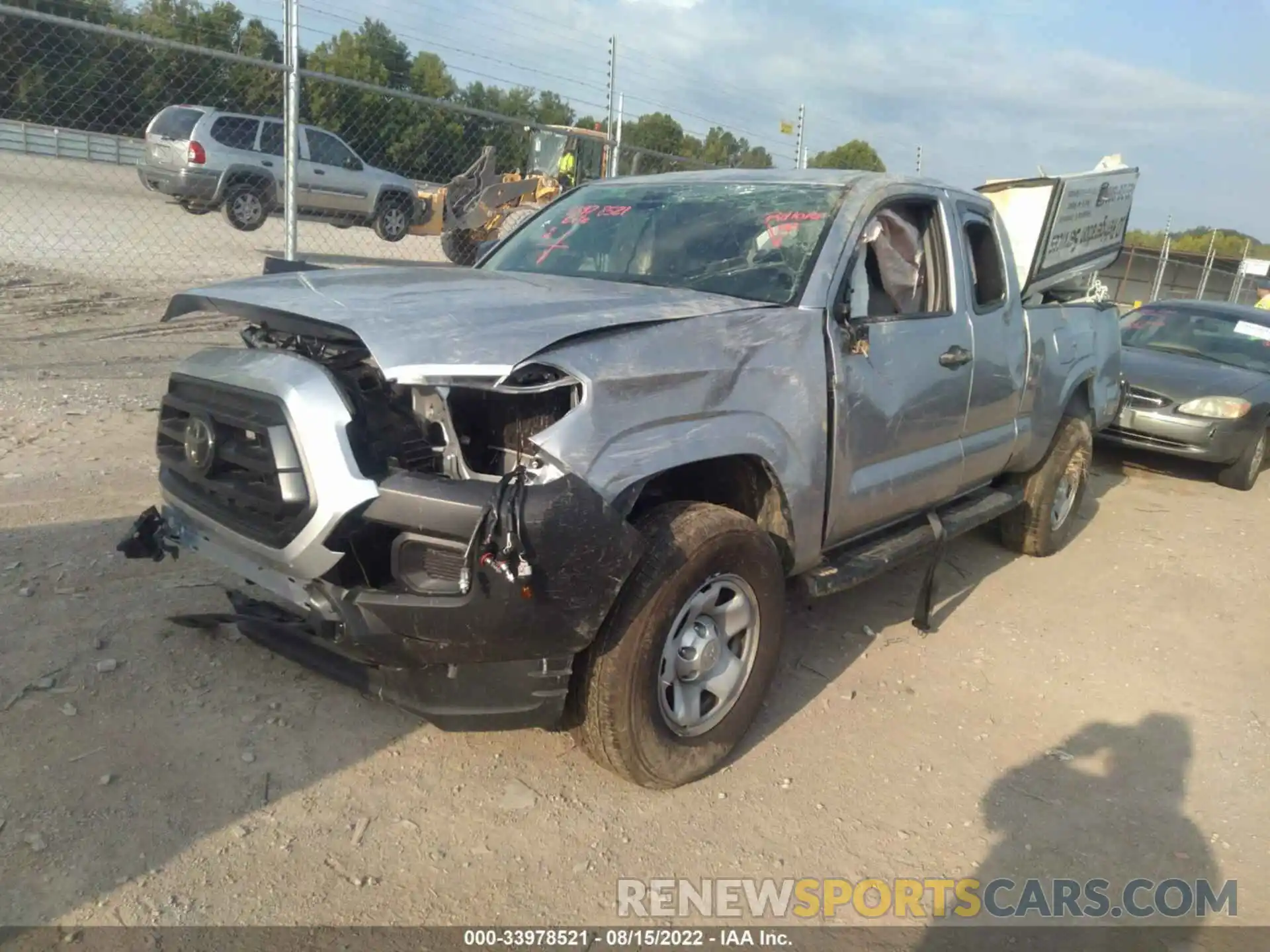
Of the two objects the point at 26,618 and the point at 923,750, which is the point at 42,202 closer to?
the point at 26,618

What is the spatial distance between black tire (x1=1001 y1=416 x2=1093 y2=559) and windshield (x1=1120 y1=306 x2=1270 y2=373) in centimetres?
403

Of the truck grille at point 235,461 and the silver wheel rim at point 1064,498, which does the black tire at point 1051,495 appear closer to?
the silver wheel rim at point 1064,498

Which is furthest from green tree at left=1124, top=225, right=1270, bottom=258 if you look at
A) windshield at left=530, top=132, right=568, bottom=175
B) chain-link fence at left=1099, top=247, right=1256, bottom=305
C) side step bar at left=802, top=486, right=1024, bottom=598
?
side step bar at left=802, top=486, right=1024, bottom=598

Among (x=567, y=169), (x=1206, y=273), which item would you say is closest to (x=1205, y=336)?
(x=567, y=169)

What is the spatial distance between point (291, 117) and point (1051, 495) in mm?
6127

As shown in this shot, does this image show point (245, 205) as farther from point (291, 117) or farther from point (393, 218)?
point (291, 117)

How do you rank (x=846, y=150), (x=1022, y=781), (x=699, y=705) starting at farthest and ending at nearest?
(x=846, y=150) < (x=1022, y=781) < (x=699, y=705)

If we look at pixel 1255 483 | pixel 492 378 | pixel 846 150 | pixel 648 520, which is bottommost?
pixel 1255 483

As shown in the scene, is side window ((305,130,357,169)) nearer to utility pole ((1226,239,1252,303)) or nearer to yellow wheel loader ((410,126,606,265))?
yellow wheel loader ((410,126,606,265))

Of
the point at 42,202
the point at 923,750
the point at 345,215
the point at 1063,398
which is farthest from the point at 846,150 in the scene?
the point at 923,750

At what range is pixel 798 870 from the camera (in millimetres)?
2982

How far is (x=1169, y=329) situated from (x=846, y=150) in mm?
24468

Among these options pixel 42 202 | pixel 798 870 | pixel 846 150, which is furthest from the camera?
pixel 846 150

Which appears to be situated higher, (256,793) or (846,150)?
(846,150)
